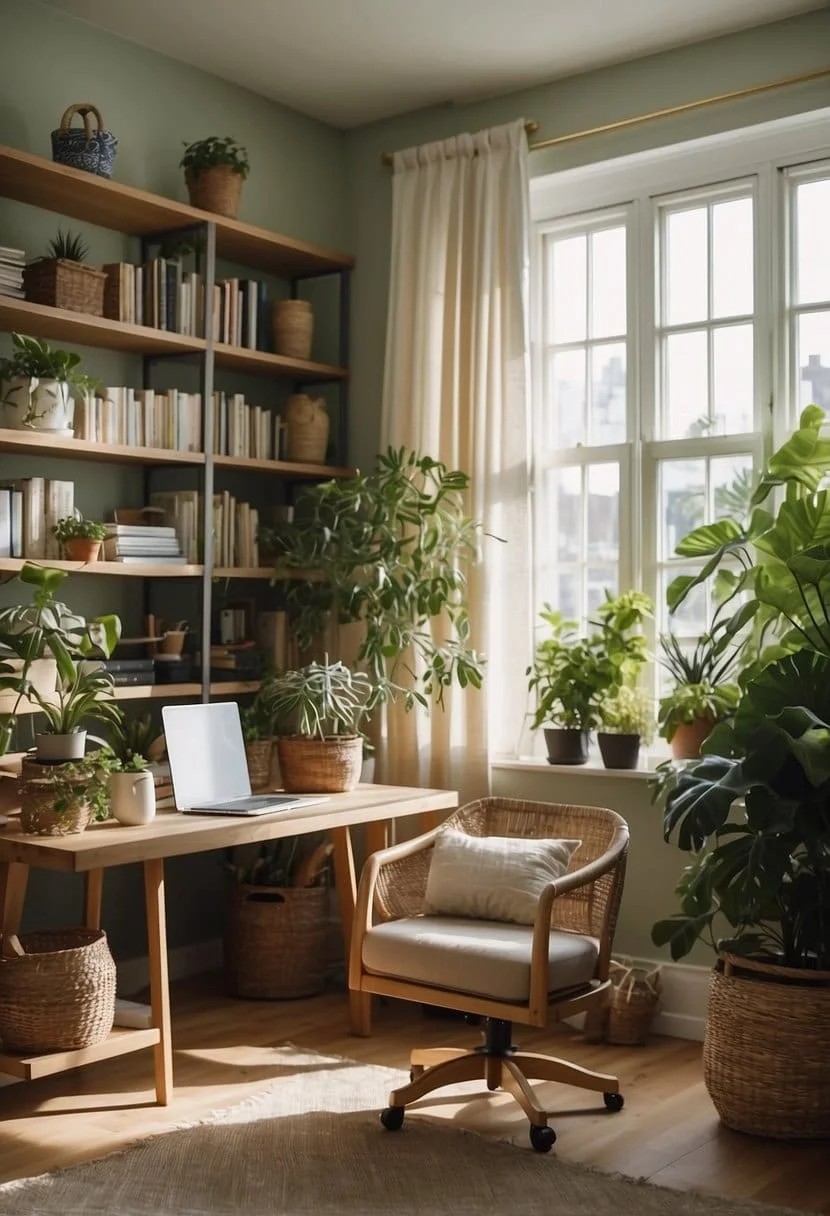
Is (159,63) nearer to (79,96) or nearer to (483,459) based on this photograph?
(79,96)

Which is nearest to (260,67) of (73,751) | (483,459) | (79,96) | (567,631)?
(79,96)

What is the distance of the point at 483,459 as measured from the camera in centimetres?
468

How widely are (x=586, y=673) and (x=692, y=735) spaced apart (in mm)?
395

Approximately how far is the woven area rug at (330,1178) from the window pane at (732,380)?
7.63 feet

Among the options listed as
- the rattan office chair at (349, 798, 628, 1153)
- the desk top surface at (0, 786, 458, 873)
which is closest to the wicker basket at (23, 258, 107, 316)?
the desk top surface at (0, 786, 458, 873)

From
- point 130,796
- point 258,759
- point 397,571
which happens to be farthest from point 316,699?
point 130,796

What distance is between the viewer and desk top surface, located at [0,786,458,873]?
3293mm

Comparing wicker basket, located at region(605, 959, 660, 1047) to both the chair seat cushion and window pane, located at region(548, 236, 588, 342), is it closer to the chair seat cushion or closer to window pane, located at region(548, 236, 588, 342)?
the chair seat cushion

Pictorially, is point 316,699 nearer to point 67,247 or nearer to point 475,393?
point 475,393

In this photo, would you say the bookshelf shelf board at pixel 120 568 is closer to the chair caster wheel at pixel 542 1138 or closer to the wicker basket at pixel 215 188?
the wicker basket at pixel 215 188

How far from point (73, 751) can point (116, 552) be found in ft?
2.70

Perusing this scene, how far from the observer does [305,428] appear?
489 cm

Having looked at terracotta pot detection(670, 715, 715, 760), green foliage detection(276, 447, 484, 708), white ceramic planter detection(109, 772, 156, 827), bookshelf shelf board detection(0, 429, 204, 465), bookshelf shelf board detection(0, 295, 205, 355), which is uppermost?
bookshelf shelf board detection(0, 295, 205, 355)

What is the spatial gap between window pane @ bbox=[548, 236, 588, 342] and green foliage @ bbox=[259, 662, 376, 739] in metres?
1.41
